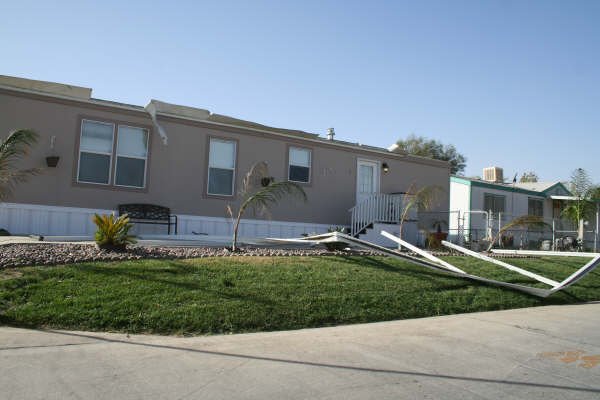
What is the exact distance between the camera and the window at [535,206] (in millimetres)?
24328

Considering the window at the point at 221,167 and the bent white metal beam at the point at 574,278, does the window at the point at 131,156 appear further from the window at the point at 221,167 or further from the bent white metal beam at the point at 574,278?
the bent white metal beam at the point at 574,278

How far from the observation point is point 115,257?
23.7ft

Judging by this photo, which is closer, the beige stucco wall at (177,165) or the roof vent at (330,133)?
the beige stucco wall at (177,165)

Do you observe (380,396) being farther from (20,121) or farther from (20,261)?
(20,121)

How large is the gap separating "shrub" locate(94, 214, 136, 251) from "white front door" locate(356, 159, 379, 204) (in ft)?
29.9

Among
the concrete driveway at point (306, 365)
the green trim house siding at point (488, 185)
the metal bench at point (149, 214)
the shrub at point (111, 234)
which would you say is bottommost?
the concrete driveway at point (306, 365)

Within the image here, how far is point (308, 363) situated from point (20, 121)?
31.8ft

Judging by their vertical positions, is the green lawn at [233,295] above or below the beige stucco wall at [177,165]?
below

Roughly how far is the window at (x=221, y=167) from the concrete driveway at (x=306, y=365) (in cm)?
836

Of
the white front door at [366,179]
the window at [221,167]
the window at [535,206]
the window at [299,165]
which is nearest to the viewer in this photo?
the window at [221,167]

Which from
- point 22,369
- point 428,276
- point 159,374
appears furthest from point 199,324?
point 428,276

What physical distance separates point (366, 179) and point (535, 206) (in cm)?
1246

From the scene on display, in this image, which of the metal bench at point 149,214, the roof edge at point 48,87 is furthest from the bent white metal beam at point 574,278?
the roof edge at point 48,87

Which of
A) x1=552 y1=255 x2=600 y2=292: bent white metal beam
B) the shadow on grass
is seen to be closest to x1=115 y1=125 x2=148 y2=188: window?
the shadow on grass
